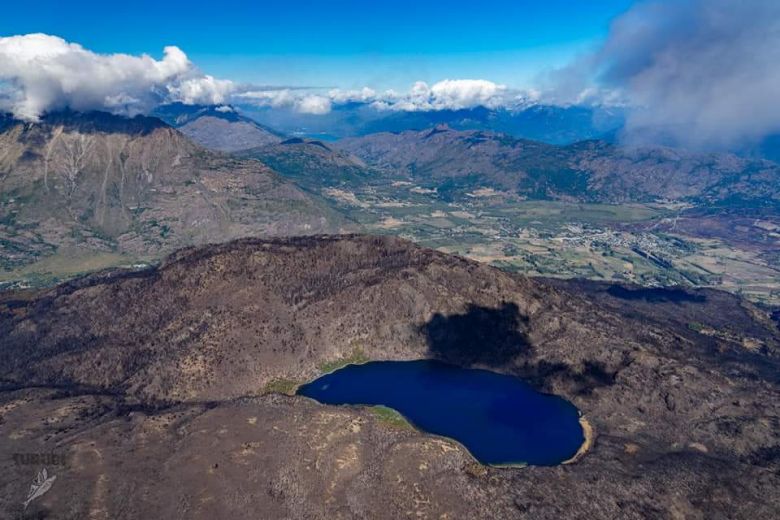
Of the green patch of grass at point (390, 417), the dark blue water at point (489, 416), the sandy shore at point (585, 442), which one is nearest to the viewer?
the sandy shore at point (585, 442)

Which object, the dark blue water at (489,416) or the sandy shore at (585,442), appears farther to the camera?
the dark blue water at (489,416)

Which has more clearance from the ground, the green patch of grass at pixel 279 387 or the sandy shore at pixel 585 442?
the sandy shore at pixel 585 442

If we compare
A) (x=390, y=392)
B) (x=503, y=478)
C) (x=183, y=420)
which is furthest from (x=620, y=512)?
(x=183, y=420)

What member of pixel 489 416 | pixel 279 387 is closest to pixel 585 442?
pixel 489 416

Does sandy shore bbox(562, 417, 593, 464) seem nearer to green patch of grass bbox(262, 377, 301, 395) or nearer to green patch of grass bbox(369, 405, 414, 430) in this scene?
green patch of grass bbox(369, 405, 414, 430)

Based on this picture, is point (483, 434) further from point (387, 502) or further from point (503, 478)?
point (387, 502)

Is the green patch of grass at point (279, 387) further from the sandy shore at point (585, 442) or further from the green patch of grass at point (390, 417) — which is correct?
the sandy shore at point (585, 442)

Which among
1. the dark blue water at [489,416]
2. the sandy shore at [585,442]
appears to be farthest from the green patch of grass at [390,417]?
the sandy shore at [585,442]
